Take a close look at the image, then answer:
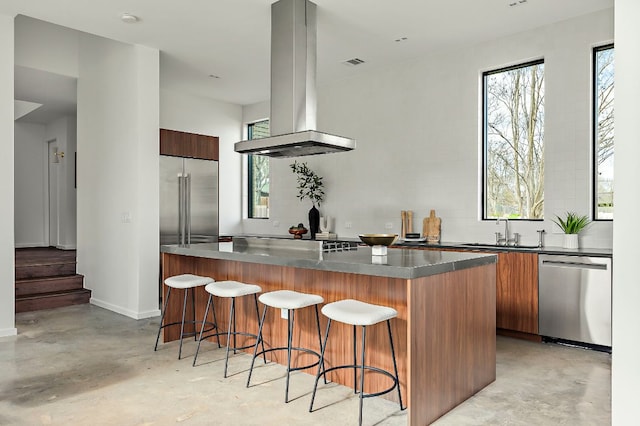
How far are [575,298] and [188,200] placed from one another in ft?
14.8

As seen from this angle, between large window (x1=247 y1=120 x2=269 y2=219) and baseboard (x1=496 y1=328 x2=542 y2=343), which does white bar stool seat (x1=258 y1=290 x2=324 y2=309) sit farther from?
large window (x1=247 y1=120 x2=269 y2=219)

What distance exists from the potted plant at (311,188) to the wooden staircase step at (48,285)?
10.4 feet

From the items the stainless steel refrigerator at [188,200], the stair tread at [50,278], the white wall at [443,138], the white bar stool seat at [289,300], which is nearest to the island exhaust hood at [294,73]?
the white bar stool seat at [289,300]

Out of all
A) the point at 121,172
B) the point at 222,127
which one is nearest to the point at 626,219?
the point at 121,172

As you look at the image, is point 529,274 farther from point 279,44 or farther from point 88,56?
point 88,56

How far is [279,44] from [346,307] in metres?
2.55

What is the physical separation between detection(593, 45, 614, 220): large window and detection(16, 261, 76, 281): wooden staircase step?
637 cm

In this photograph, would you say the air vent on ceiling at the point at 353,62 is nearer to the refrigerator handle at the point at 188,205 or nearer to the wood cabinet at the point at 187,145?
the wood cabinet at the point at 187,145

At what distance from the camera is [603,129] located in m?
4.39

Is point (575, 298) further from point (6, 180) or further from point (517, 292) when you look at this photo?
point (6, 180)

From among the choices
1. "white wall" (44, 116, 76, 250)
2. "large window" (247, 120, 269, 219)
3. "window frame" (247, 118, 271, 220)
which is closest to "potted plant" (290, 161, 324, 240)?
"large window" (247, 120, 269, 219)

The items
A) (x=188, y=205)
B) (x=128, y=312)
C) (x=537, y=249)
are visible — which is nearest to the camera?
(x=537, y=249)

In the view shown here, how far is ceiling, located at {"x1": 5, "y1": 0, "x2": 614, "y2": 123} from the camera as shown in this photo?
13.7 ft

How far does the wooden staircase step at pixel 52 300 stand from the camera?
550 centimetres
